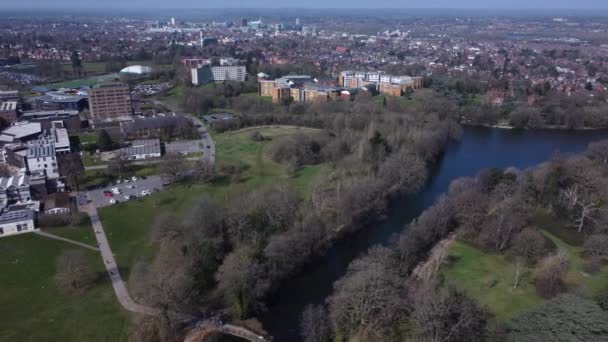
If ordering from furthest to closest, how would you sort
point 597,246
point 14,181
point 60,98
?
point 60,98 → point 14,181 → point 597,246

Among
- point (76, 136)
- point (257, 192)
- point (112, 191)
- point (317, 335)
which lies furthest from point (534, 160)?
point (76, 136)

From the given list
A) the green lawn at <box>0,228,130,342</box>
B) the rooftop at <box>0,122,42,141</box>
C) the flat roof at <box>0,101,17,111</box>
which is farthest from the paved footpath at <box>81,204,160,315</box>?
the flat roof at <box>0,101,17,111</box>

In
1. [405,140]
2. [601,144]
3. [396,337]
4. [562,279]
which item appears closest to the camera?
[396,337]

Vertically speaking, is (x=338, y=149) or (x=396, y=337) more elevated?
(x=338, y=149)

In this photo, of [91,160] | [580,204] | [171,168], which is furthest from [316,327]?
[91,160]

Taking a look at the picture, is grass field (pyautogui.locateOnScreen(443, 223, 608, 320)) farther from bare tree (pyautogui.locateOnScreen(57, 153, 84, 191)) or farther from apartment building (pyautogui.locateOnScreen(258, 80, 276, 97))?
apartment building (pyautogui.locateOnScreen(258, 80, 276, 97))

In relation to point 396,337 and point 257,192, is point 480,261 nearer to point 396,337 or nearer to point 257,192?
point 396,337

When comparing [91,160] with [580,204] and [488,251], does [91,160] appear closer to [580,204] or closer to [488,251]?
[488,251]

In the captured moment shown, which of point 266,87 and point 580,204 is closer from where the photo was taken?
point 580,204
